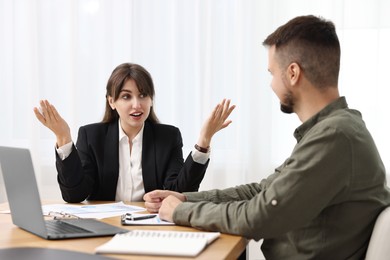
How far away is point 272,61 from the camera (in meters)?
1.81

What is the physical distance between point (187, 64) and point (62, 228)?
6.85ft

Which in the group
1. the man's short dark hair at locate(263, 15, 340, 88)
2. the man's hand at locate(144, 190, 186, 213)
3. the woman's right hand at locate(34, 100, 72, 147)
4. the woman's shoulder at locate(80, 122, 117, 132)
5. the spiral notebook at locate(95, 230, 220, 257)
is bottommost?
the man's hand at locate(144, 190, 186, 213)

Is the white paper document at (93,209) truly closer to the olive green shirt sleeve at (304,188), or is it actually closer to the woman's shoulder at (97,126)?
the woman's shoulder at (97,126)

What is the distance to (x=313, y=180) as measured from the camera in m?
1.52

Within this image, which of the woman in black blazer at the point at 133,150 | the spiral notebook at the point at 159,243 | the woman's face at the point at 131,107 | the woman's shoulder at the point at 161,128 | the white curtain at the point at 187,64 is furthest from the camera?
the white curtain at the point at 187,64

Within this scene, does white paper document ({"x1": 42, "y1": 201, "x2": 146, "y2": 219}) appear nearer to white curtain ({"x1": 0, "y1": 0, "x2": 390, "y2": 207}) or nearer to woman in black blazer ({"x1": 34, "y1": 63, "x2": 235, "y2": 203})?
woman in black blazer ({"x1": 34, "y1": 63, "x2": 235, "y2": 203})

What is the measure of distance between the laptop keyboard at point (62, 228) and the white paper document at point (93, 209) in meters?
0.20

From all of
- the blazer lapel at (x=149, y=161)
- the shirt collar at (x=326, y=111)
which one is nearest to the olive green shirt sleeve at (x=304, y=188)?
the shirt collar at (x=326, y=111)

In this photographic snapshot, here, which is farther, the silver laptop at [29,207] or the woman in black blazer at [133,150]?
the woman in black blazer at [133,150]

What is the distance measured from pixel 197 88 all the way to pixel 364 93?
3.37ft

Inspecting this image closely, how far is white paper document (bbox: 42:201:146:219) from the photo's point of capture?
205cm

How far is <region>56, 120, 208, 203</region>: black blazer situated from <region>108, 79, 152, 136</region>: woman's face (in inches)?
2.3

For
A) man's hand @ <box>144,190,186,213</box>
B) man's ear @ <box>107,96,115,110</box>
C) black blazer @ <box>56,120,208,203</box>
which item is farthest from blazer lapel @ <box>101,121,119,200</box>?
man's hand @ <box>144,190,186,213</box>

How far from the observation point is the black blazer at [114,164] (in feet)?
8.24
